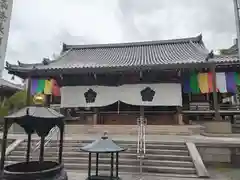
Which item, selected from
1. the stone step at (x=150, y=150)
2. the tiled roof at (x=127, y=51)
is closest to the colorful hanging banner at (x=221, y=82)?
the tiled roof at (x=127, y=51)

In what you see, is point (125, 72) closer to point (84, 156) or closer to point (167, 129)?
point (167, 129)

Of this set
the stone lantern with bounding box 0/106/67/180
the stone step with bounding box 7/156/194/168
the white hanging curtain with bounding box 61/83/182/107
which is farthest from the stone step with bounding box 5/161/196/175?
the white hanging curtain with bounding box 61/83/182/107

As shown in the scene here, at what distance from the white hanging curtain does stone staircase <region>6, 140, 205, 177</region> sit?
5.07 metres

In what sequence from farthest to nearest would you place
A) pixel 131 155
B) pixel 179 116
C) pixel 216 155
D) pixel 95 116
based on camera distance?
1. pixel 95 116
2. pixel 179 116
3. pixel 216 155
4. pixel 131 155

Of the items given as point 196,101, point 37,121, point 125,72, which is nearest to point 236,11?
point 37,121

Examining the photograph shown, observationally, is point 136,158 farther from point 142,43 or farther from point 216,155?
point 142,43

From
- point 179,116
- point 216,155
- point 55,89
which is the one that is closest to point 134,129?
point 179,116

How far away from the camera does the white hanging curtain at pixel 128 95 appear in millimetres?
13312

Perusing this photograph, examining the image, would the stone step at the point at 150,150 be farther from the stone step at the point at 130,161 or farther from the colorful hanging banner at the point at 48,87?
the colorful hanging banner at the point at 48,87

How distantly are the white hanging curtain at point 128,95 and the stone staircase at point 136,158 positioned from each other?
5066mm

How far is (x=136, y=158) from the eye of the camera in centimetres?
750

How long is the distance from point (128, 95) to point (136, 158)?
650 cm

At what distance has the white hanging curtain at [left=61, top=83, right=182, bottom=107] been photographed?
1331cm

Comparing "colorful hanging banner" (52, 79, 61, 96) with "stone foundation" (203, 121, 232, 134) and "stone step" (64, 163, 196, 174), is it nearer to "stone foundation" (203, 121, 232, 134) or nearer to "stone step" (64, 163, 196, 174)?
"stone step" (64, 163, 196, 174)
